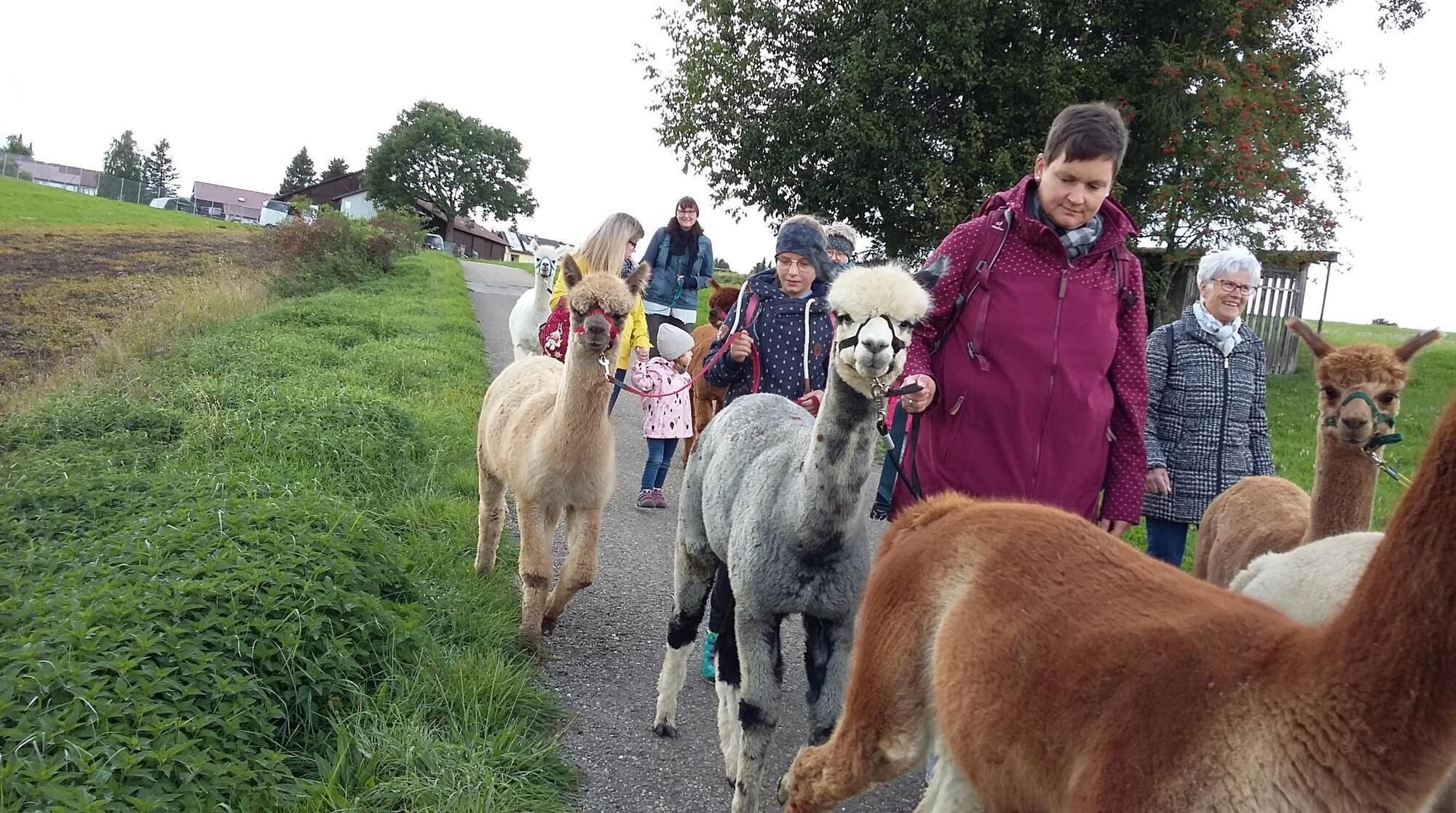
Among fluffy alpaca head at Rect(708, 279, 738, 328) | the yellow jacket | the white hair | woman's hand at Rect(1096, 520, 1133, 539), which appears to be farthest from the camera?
fluffy alpaca head at Rect(708, 279, 738, 328)

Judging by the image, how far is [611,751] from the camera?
3340mm

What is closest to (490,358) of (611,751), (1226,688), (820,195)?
(820,195)

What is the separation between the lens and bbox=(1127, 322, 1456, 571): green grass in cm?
594

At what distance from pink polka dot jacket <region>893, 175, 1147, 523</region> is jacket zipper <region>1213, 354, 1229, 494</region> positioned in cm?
117

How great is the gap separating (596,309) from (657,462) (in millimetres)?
2530

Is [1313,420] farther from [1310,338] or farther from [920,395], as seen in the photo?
[920,395]

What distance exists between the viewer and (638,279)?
4.72 meters

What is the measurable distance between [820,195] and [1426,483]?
10.8 m

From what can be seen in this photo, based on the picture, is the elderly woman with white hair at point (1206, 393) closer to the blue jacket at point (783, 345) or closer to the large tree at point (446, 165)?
the blue jacket at point (783, 345)

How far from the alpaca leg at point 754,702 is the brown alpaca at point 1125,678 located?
0.50 metres

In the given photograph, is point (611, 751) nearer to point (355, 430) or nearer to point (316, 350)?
point (355, 430)

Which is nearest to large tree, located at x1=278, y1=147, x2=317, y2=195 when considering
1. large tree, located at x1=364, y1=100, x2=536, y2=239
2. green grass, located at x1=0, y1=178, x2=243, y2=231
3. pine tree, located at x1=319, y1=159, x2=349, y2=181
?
pine tree, located at x1=319, y1=159, x2=349, y2=181

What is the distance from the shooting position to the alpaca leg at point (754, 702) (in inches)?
112

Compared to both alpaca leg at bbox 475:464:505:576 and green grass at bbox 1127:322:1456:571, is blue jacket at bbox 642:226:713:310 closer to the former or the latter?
alpaca leg at bbox 475:464:505:576
